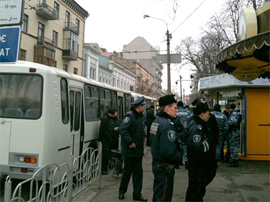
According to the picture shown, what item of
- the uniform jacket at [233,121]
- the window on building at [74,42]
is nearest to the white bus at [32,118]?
the uniform jacket at [233,121]

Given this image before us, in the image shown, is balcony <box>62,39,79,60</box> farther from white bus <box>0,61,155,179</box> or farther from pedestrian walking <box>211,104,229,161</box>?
white bus <box>0,61,155,179</box>

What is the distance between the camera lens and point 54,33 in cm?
2927

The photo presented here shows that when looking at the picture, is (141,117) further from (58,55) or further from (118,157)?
(58,55)

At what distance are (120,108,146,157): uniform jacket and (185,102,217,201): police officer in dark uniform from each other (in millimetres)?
1309

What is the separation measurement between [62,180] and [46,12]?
24.4 meters

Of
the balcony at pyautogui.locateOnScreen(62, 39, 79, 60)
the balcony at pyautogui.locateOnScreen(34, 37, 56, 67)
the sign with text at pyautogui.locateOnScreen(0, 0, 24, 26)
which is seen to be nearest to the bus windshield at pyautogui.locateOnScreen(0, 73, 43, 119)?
the sign with text at pyautogui.locateOnScreen(0, 0, 24, 26)

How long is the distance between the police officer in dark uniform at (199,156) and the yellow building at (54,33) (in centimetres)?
2199

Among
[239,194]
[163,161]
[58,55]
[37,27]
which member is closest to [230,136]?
[239,194]

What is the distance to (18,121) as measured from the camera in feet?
18.5

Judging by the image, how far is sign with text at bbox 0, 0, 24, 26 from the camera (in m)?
3.84

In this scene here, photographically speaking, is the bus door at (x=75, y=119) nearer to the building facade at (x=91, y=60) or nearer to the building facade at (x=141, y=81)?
the building facade at (x=91, y=60)

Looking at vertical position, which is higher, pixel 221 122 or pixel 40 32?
pixel 40 32

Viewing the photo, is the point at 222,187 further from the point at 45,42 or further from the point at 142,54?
the point at 142,54

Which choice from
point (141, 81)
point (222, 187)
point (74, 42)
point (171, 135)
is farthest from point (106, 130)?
point (141, 81)
